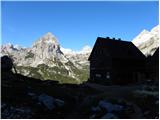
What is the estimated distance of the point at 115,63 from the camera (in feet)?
223

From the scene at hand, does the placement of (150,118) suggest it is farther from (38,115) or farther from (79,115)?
(38,115)

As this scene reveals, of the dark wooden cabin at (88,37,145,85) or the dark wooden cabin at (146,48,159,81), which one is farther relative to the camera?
the dark wooden cabin at (88,37,145,85)

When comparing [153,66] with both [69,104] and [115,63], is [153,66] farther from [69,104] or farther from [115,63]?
[69,104]

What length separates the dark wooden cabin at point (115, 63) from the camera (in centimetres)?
6781

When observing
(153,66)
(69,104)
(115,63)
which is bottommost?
(69,104)

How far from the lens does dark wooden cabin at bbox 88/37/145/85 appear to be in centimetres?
6781

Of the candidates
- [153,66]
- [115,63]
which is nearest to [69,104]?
[115,63]

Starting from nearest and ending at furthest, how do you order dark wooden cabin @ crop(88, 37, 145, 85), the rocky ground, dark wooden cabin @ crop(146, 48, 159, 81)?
the rocky ground → dark wooden cabin @ crop(146, 48, 159, 81) → dark wooden cabin @ crop(88, 37, 145, 85)

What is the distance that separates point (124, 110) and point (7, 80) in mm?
21646

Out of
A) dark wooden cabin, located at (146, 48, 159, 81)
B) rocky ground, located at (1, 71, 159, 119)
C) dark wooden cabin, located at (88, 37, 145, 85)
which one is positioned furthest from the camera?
dark wooden cabin, located at (88, 37, 145, 85)

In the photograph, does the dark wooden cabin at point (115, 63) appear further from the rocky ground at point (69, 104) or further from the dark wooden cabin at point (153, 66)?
the rocky ground at point (69, 104)

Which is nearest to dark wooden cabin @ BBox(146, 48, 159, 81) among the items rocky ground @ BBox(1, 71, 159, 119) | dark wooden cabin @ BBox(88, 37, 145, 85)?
dark wooden cabin @ BBox(88, 37, 145, 85)

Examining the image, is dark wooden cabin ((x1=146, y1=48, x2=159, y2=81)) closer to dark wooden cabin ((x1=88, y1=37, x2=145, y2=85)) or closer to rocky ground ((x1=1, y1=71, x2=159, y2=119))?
dark wooden cabin ((x1=88, y1=37, x2=145, y2=85))

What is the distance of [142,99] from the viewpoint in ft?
133
